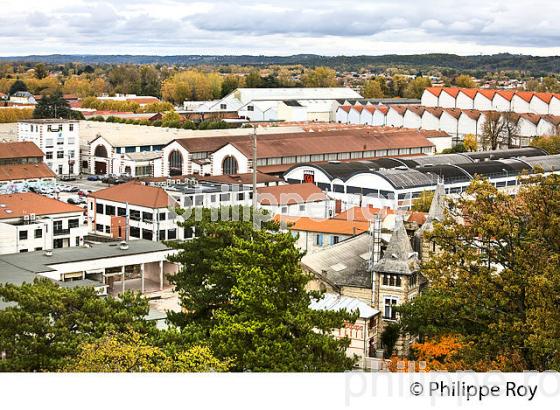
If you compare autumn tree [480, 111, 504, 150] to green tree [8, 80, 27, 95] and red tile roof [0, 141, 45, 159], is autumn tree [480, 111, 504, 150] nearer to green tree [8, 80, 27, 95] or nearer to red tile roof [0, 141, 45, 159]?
red tile roof [0, 141, 45, 159]

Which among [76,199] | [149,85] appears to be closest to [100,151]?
[76,199]

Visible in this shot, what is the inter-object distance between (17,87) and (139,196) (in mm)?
40044

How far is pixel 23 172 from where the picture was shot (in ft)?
82.6

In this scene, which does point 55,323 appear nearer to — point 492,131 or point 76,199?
point 76,199

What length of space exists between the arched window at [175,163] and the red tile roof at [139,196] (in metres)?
8.47

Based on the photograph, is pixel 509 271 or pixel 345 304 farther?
→ pixel 345 304

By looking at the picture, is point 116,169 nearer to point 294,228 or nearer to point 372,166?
point 372,166

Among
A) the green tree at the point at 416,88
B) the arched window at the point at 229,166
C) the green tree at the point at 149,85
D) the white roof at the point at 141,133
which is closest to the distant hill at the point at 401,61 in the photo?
the green tree at the point at 149,85

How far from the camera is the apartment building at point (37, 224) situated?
53.4 feet

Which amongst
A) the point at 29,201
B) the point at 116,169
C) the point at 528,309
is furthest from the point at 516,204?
the point at 116,169

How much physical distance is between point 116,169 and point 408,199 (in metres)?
11.6

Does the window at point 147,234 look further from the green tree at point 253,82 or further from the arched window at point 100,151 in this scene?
the green tree at point 253,82

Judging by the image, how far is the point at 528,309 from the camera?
6809 mm

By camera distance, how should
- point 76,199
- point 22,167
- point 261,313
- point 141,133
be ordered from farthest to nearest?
point 141,133 < point 22,167 < point 76,199 < point 261,313
